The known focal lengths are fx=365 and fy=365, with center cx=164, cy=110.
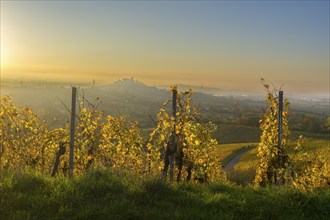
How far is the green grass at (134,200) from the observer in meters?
6.73

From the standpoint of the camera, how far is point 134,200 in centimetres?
736

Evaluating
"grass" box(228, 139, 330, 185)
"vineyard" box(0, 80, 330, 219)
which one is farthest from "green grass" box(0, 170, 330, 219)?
"grass" box(228, 139, 330, 185)

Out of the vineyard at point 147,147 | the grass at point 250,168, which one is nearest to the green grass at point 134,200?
the vineyard at point 147,147

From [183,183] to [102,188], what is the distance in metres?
2.10

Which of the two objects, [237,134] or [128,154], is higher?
[128,154]

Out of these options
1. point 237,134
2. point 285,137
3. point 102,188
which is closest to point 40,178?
point 102,188

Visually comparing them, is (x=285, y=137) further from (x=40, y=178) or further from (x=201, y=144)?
(x=40, y=178)

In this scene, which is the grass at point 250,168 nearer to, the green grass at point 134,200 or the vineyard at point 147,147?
the vineyard at point 147,147

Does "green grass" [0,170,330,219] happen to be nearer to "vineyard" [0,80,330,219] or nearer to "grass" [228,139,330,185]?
"vineyard" [0,80,330,219]

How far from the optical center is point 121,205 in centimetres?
698

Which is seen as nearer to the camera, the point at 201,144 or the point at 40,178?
the point at 40,178

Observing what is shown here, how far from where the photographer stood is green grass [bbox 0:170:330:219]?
673cm

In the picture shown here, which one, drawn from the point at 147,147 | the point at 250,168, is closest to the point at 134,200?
the point at 147,147

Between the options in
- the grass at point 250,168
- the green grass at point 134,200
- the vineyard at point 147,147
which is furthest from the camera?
the grass at point 250,168
